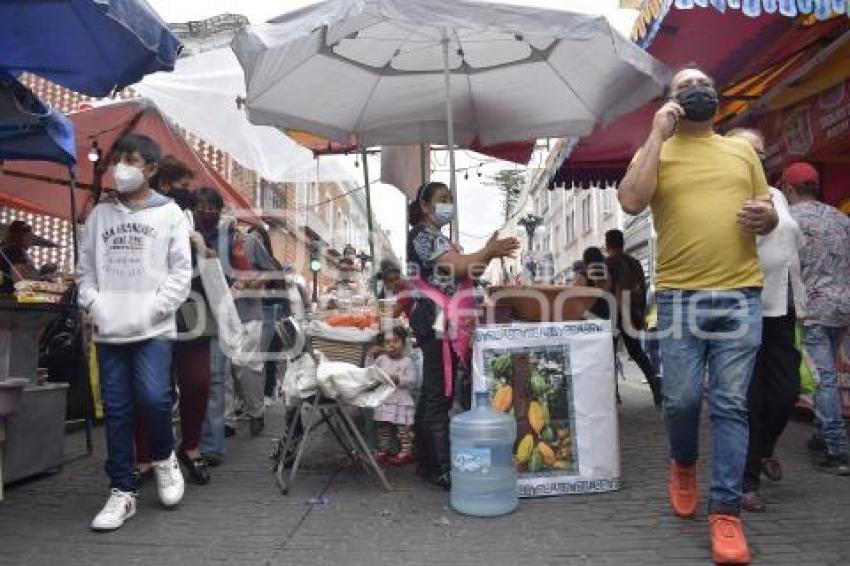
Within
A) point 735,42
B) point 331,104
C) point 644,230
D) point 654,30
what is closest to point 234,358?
point 331,104

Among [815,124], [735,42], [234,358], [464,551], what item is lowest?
[464,551]

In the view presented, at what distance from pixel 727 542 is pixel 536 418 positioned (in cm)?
124

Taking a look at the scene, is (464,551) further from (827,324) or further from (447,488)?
(827,324)

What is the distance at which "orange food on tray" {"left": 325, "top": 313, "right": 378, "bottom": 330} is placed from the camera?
4570mm

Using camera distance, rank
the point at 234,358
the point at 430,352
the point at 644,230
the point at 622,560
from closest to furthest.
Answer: the point at 622,560 < the point at 430,352 < the point at 234,358 < the point at 644,230

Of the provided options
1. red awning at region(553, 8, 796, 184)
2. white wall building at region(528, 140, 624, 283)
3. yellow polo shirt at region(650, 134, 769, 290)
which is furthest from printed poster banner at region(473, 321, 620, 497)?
white wall building at region(528, 140, 624, 283)

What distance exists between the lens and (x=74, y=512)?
3.72 meters

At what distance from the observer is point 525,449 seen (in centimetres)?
389

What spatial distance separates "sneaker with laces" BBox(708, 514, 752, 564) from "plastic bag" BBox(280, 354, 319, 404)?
2.15m

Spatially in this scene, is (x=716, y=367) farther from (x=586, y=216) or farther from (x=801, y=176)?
(x=586, y=216)

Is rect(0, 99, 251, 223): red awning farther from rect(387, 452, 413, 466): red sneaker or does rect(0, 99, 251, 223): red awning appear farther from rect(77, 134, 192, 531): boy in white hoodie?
rect(387, 452, 413, 466): red sneaker

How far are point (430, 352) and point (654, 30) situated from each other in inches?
99.3

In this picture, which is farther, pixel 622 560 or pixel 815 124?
pixel 815 124

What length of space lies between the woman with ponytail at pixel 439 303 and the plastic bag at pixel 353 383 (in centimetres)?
25
